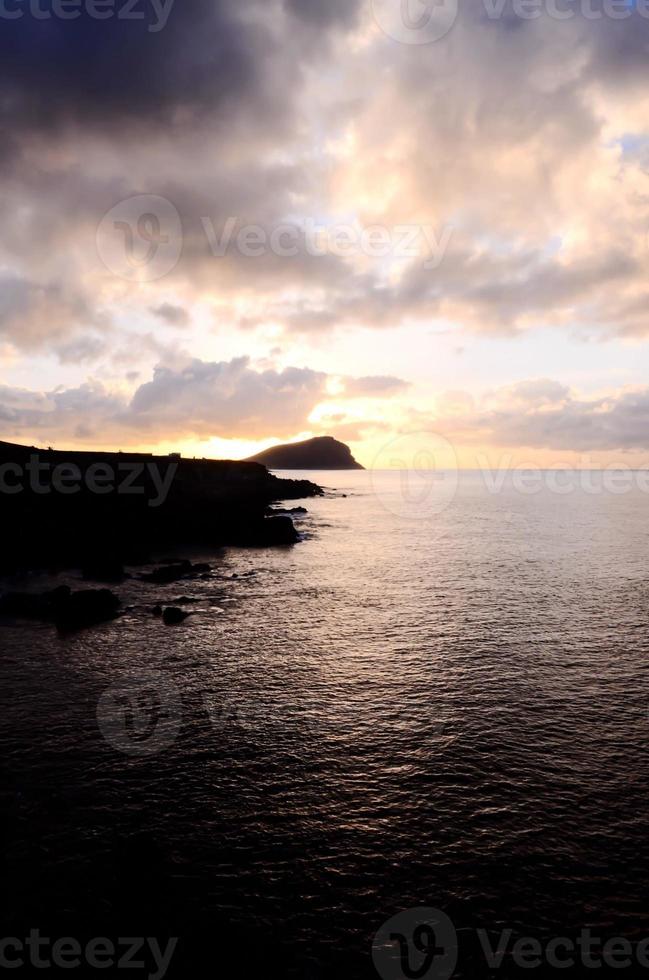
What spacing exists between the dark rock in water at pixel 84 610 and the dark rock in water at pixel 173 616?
13.2 feet

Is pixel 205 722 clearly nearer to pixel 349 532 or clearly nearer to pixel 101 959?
pixel 101 959

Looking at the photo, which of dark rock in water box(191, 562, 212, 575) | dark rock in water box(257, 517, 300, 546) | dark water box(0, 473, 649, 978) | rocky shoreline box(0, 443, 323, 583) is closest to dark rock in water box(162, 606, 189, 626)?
dark water box(0, 473, 649, 978)

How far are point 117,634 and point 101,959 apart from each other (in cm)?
2386

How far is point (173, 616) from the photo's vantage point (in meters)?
36.6

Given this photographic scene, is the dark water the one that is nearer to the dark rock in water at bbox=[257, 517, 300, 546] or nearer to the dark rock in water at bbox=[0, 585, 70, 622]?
the dark rock in water at bbox=[0, 585, 70, 622]

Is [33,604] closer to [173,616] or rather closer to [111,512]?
[173,616]

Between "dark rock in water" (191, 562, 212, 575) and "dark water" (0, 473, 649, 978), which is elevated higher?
"dark rock in water" (191, 562, 212, 575)

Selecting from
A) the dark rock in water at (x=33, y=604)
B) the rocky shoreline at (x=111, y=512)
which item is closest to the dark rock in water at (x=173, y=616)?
the dark rock in water at (x=33, y=604)

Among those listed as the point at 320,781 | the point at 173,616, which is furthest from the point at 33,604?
the point at 320,781

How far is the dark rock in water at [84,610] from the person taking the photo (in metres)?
34.8

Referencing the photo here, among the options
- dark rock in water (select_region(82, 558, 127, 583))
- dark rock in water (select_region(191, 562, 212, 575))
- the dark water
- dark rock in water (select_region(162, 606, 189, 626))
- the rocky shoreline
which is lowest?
the dark water

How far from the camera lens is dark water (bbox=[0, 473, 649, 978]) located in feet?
41.2

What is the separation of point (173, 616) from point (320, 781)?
70.4ft

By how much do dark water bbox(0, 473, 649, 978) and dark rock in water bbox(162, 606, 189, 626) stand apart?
0.99 meters
